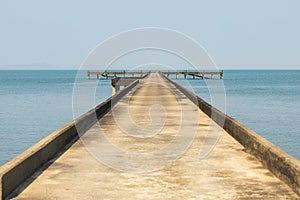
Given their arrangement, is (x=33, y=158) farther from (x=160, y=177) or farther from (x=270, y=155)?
(x=270, y=155)

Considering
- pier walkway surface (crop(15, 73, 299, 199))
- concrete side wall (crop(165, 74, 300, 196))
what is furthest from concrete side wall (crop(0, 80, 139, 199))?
concrete side wall (crop(165, 74, 300, 196))

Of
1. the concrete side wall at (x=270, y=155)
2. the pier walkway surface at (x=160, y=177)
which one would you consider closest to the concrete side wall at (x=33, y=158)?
the pier walkway surface at (x=160, y=177)

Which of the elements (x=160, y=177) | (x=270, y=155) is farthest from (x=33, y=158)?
(x=270, y=155)

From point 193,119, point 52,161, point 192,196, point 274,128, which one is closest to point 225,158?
point 192,196

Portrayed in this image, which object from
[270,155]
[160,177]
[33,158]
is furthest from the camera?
[270,155]

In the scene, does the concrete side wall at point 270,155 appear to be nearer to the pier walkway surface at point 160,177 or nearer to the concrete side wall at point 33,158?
the pier walkway surface at point 160,177

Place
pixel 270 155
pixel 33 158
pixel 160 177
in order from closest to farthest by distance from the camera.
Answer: pixel 160 177, pixel 33 158, pixel 270 155

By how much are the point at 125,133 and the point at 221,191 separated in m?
5.22

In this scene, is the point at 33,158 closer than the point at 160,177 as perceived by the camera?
No

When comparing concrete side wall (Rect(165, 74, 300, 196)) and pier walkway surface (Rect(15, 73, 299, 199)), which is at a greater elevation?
concrete side wall (Rect(165, 74, 300, 196))

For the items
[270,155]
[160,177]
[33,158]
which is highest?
[270,155]

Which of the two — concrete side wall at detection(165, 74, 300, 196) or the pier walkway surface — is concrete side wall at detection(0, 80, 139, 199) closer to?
the pier walkway surface

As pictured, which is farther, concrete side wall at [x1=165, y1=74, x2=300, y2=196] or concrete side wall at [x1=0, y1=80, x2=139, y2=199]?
concrete side wall at [x1=165, y1=74, x2=300, y2=196]

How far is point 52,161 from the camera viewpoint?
23.4 feet
